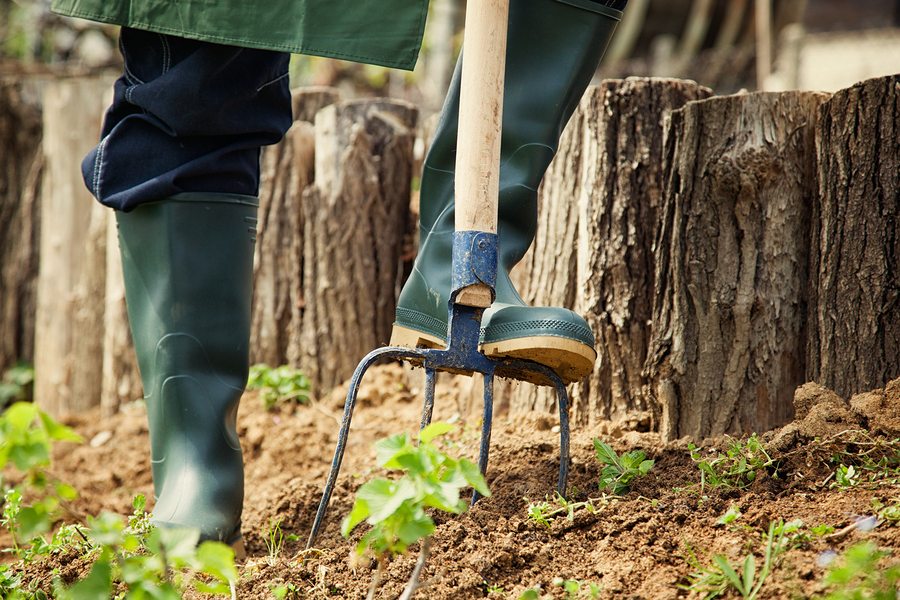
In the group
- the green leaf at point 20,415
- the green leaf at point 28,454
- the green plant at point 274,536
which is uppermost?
the green leaf at point 20,415

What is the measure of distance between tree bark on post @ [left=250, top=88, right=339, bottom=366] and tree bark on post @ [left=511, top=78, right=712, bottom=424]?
3.39 ft

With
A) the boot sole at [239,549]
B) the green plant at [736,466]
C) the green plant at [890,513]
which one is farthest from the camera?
the boot sole at [239,549]

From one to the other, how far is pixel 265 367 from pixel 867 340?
2000 millimetres

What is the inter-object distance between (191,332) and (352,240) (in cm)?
114

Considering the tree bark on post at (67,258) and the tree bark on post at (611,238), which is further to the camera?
the tree bark on post at (67,258)

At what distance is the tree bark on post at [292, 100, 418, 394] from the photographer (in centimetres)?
270

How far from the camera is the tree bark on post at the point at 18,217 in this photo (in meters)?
3.70

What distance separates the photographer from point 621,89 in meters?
2.12

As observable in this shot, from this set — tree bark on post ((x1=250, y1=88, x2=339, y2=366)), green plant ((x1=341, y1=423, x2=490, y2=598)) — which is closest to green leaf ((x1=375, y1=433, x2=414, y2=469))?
green plant ((x1=341, y1=423, x2=490, y2=598))

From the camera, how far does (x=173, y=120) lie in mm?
1584

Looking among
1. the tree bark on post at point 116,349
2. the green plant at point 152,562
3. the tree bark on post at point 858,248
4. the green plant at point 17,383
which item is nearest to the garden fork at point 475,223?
the green plant at point 152,562

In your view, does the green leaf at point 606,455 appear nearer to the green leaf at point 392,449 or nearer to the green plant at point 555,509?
the green plant at point 555,509

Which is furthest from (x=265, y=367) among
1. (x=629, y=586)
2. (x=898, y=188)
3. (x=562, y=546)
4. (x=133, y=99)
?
(x=898, y=188)

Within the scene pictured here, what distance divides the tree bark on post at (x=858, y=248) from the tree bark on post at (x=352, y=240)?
1.50 metres
